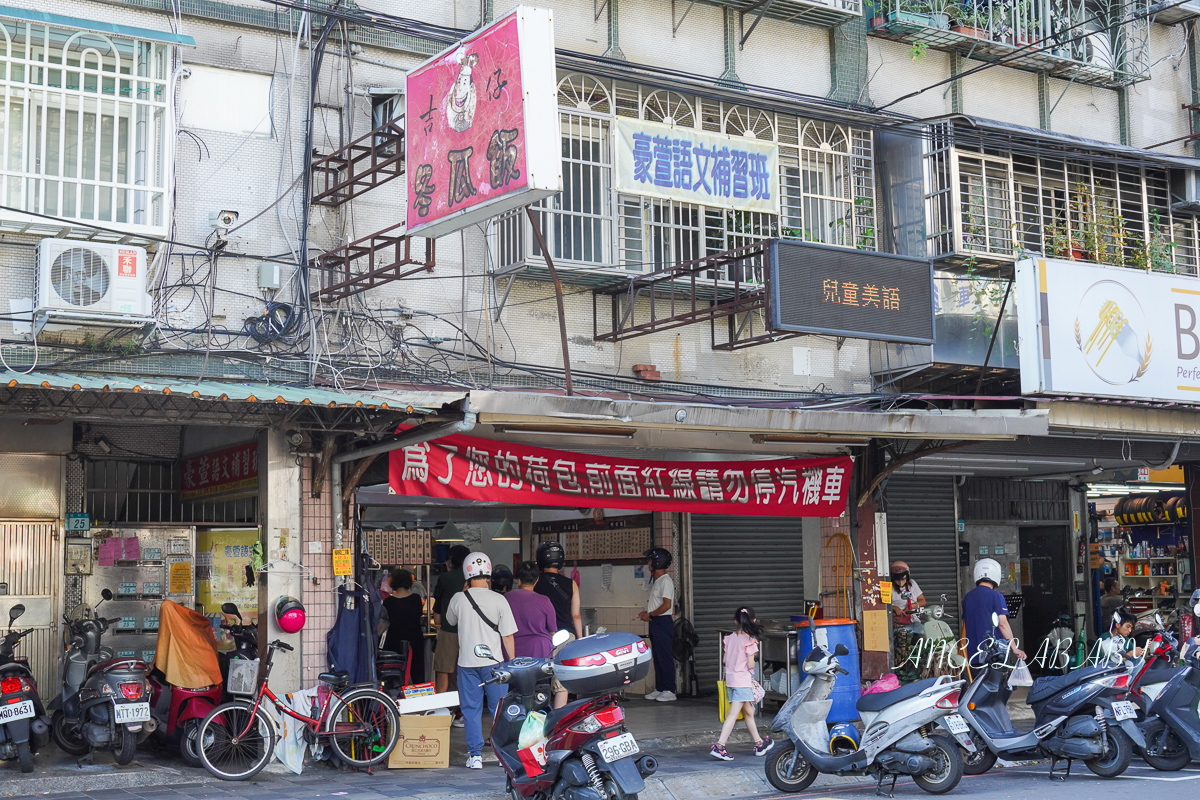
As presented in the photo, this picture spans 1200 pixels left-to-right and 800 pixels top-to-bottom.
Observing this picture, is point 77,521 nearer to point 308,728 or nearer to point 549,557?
point 308,728

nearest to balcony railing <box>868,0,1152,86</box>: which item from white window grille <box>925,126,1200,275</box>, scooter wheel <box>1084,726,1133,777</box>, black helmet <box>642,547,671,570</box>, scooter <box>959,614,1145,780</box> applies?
white window grille <box>925,126,1200,275</box>

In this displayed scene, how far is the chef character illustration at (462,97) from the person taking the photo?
402 inches

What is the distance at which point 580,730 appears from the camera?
26.9 ft

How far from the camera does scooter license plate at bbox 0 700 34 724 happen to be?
32.3ft

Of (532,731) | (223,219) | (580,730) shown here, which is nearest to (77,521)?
(223,219)

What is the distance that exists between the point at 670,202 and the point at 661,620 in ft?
16.6

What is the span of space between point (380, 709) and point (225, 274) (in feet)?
13.6

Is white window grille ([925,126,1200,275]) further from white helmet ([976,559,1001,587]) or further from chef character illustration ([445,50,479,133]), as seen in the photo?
chef character illustration ([445,50,479,133])

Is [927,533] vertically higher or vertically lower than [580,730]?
higher

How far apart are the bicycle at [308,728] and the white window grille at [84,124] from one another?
413 centimetres

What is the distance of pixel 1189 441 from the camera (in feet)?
55.2

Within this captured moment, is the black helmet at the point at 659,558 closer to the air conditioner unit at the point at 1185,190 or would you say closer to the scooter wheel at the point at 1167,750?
the scooter wheel at the point at 1167,750

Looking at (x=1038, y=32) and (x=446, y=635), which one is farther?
(x=1038, y=32)

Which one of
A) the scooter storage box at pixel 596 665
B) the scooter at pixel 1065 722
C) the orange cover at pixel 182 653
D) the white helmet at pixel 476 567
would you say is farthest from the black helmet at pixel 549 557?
the scooter storage box at pixel 596 665
